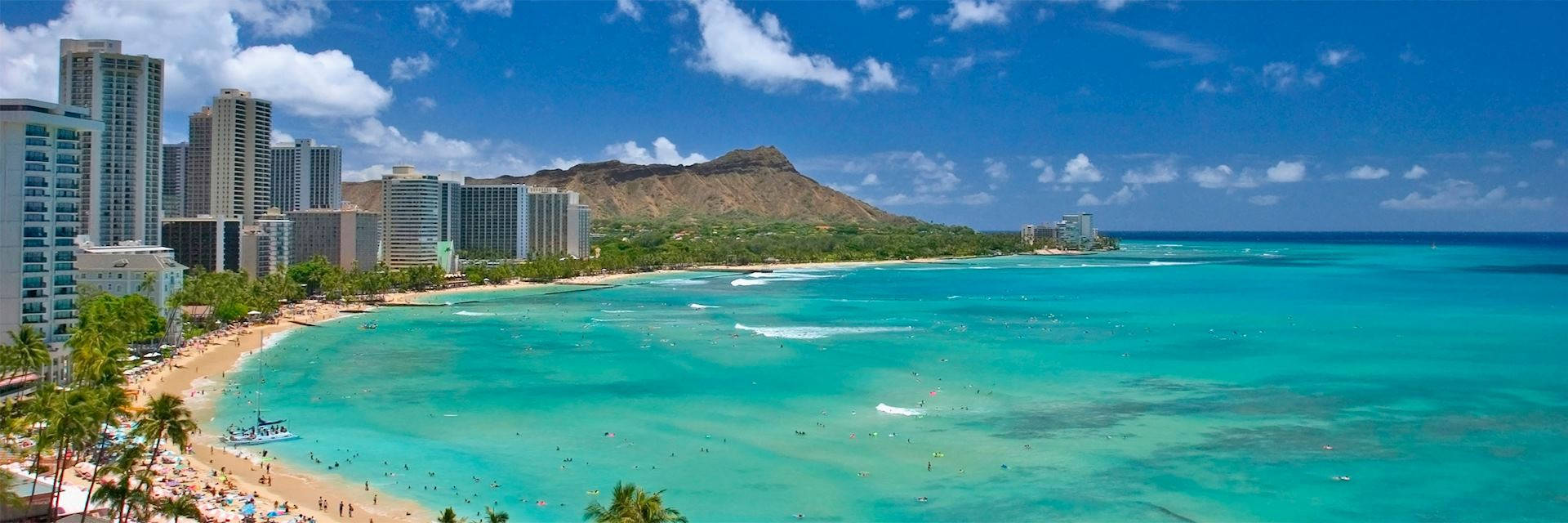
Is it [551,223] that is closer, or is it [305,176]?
[305,176]

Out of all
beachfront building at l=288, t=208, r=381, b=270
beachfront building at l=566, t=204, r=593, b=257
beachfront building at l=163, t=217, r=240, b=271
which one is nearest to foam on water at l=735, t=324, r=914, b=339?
beachfront building at l=163, t=217, r=240, b=271

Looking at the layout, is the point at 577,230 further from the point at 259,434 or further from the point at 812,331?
the point at 259,434

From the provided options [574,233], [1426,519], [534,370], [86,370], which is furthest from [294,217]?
[1426,519]

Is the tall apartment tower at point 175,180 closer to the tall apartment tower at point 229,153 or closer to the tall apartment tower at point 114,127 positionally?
the tall apartment tower at point 229,153

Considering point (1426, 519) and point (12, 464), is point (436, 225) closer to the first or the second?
point (12, 464)

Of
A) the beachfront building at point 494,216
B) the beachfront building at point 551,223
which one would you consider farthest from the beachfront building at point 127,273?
the beachfront building at point 551,223

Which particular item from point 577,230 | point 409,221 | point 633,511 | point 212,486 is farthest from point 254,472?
point 577,230
